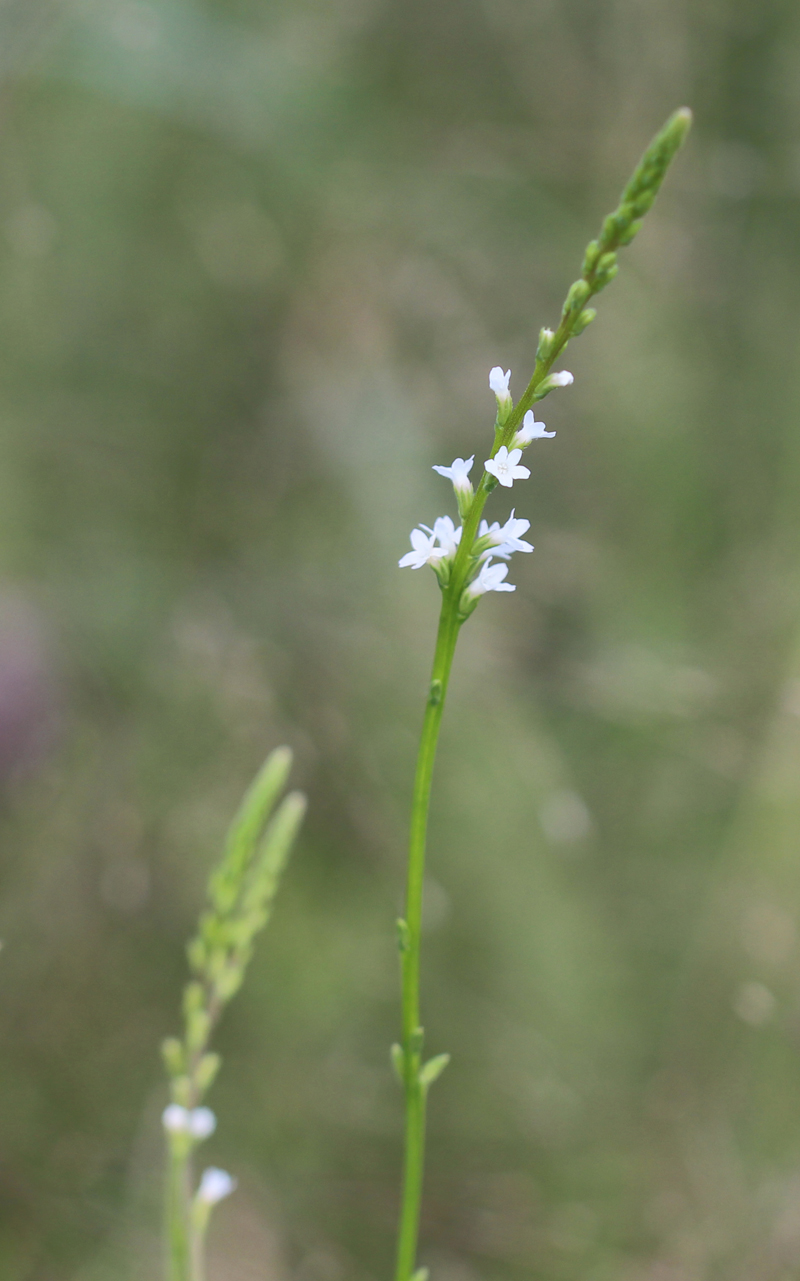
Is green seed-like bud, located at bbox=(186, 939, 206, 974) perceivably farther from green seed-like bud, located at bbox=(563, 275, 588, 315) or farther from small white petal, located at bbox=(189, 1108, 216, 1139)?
green seed-like bud, located at bbox=(563, 275, 588, 315)

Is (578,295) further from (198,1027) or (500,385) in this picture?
(198,1027)

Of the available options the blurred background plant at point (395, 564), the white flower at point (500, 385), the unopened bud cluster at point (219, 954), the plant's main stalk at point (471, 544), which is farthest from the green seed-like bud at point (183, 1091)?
the blurred background plant at point (395, 564)

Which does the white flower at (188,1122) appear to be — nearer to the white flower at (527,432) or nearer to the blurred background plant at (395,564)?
the white flower at (527,432)

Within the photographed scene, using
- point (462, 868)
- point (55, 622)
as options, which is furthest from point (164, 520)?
point (462, 868)

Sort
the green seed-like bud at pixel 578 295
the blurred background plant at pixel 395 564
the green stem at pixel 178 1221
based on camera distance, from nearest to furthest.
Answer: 1. the green seed-like bud at pixel 578 295
2. the green stem at pixel 178 1221
3. the blurred background plant at pixel 395 564

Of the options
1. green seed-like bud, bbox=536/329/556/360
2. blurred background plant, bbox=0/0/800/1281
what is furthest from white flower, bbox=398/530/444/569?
blurred background plant, bbox=0/0/800/1281

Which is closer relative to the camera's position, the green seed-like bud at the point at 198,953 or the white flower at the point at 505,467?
the white flower at the point at 505,467

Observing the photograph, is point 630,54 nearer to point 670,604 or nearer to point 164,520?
point 670,604

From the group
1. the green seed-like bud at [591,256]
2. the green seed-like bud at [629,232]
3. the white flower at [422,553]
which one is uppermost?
the green seed-like bud at [629,232]
